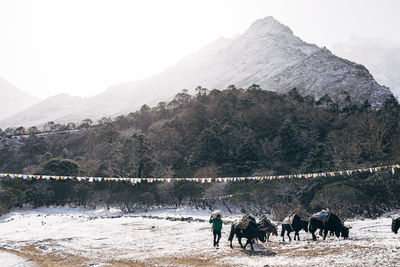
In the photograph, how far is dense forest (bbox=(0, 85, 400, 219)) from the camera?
28.2 meters

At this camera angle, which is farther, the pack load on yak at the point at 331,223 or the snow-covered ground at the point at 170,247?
the pack load on yak at the point at 331,223

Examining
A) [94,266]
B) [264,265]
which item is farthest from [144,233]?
[264,265]

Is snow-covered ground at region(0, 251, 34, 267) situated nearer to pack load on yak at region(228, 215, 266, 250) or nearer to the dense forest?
pack load on yak at region(228, 215, 266, 250)

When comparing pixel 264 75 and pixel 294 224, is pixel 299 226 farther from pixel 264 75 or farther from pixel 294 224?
pixel 264 75

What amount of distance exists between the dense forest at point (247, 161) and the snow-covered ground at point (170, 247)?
916cm

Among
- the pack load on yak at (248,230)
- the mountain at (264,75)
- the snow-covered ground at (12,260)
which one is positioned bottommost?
the snow-covered ground at (12,260)

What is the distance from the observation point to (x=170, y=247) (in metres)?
15.9

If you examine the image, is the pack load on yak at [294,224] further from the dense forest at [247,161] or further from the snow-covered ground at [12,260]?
the snow-covered ground at [12,260]

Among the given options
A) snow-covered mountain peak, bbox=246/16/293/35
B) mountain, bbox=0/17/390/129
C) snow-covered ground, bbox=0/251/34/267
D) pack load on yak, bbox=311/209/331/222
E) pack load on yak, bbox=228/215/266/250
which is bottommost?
snow-covered ground, bbox=0/251/34/267

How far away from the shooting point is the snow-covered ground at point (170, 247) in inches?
444

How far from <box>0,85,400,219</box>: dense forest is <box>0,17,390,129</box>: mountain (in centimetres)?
3122

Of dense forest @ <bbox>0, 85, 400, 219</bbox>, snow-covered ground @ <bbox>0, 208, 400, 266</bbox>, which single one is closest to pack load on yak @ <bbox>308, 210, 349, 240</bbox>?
snow-covered ground @ <bbox>0, 208, 400, 266</bbox>

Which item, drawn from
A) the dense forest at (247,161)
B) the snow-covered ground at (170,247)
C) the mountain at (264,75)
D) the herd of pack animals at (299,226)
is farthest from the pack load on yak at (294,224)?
the mountain at (264,75)

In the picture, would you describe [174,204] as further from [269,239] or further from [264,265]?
[264,265]
